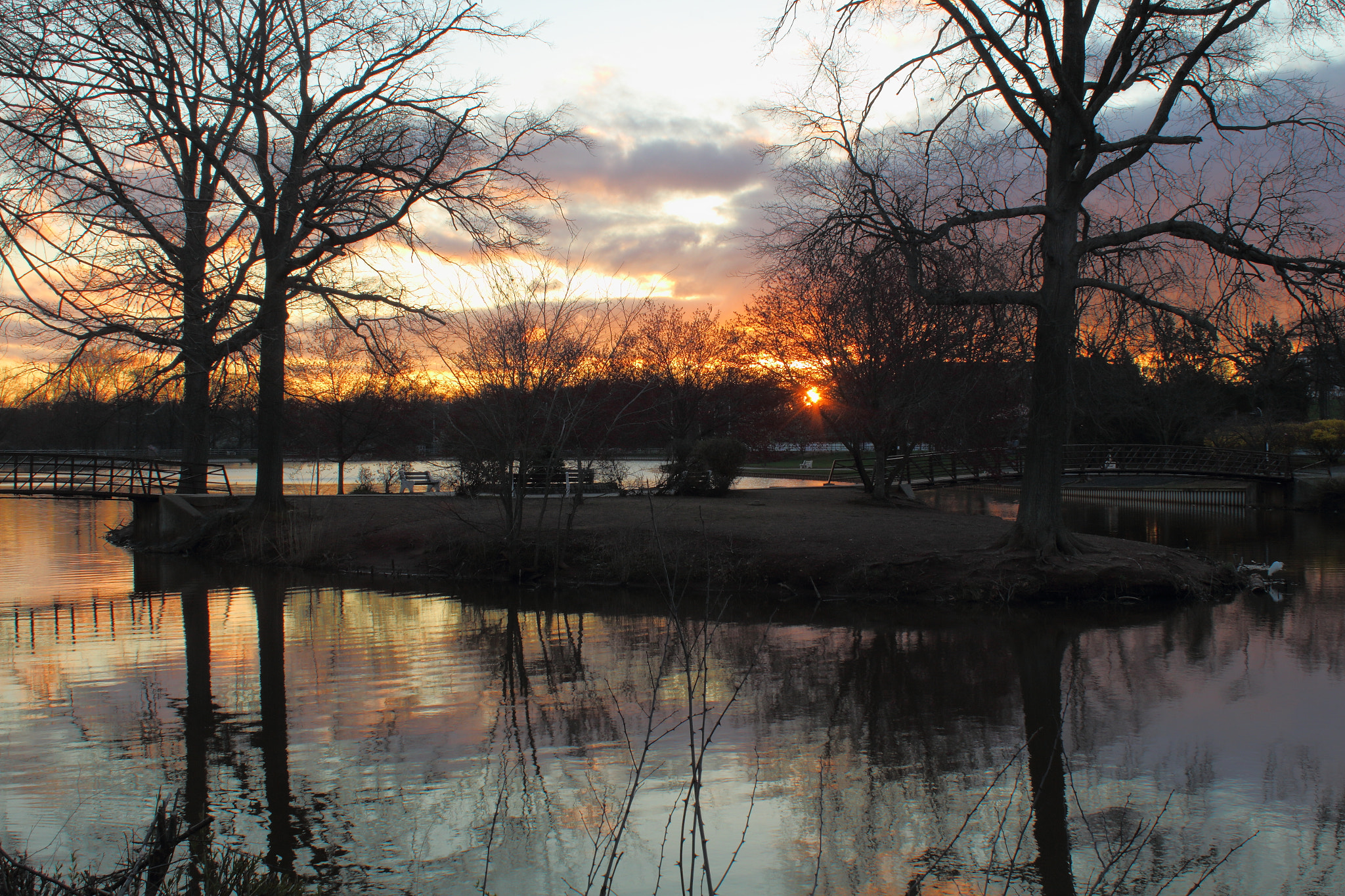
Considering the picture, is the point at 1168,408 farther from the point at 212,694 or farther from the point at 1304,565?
the point at 212,694

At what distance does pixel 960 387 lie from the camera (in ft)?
57.3

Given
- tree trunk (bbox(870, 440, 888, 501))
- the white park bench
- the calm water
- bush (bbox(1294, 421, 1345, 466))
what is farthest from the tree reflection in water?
bush (bbox(1294, 421, 1345, 466))

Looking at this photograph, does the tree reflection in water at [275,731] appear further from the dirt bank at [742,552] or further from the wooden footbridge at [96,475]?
the wooden footbridge at [96,475]

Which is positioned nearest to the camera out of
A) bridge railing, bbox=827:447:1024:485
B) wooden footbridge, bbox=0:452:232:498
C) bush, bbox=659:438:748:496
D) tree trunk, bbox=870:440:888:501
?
wooden footbridge, bbox=0:452:232:498

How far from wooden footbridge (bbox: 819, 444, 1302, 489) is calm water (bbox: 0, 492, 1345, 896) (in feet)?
52.0

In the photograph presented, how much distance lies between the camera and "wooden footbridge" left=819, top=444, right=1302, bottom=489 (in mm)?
31234

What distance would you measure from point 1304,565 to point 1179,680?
494 inches

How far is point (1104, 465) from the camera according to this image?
36.8 m

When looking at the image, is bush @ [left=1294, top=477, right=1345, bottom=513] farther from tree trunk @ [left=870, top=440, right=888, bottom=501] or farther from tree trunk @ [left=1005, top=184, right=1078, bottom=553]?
tree trunk @ [left=1005, top=184, right=1078, bottom=553]

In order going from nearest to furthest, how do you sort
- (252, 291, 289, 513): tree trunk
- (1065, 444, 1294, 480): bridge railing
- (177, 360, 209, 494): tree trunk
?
(252, 291, 289, 513): tree trunk, (177, 360, 209, 494): tree trunk, (1065, 444, 1294, 480): bridge railing

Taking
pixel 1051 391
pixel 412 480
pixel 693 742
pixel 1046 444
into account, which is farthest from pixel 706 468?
pixel 693 742

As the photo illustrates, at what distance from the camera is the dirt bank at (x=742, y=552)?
15875mm

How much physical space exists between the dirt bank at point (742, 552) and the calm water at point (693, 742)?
2.98ft

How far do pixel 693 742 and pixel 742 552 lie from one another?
42.3ft
